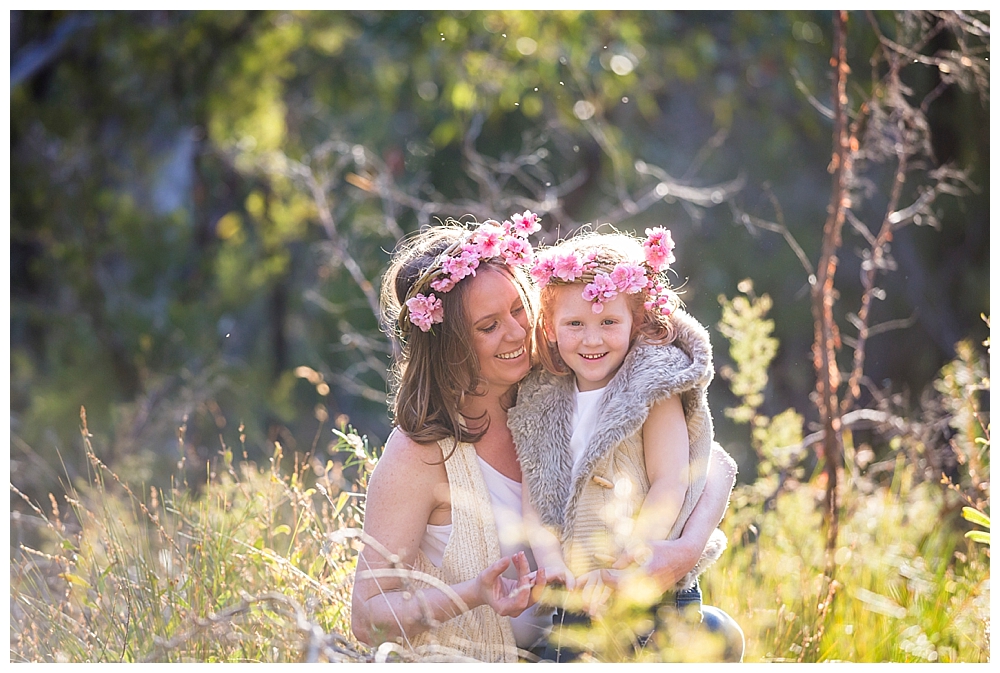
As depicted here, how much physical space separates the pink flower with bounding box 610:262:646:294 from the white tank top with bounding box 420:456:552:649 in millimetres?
552

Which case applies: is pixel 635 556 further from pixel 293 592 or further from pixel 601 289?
pixel 293 592

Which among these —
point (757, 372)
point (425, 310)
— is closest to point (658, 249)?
point (425, 310)

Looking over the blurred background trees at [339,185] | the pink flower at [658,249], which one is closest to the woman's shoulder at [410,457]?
the pink flower at [658,249]

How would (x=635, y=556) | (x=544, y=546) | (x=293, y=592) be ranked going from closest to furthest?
(x=635, y=556) → (x=544, y=546) → (x=293, y=592)

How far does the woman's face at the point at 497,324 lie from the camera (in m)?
2.41

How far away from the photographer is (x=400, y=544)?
232cm

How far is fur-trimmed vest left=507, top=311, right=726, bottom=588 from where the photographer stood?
7.43 ft

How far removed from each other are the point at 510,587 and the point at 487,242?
84 centimetres

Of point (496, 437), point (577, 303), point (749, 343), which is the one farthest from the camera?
point (749, 343)

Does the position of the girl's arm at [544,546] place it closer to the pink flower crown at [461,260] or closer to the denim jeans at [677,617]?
the denim jeans at [677,617]

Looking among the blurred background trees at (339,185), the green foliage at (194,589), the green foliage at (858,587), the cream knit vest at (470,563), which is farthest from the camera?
the blurred background trees at (339,185)

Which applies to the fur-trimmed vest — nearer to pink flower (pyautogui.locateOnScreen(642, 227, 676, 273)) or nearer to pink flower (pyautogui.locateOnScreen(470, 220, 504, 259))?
pink flower (pyautogui.locateOnScreen(642, 227, 676, 273))

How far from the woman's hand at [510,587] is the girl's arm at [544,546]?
1.5 inches

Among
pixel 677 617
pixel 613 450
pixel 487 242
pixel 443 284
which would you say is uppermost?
pixel 487 242
